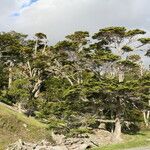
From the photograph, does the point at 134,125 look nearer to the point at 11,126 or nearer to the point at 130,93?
the point at 130,93

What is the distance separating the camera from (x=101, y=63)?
41.7m

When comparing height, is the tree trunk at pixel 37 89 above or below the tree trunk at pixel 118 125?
above

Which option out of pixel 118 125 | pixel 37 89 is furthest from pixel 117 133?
pixel 37 89

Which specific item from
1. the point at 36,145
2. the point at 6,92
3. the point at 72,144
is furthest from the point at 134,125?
the point at 36,145

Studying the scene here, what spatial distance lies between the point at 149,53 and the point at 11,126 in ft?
55.1

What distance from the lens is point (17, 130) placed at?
125 feet

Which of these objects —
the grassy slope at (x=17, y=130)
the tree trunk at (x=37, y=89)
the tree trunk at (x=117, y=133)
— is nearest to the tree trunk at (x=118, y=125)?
the tree trunk at (x=117, y=133)

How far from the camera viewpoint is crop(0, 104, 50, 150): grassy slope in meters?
36.0

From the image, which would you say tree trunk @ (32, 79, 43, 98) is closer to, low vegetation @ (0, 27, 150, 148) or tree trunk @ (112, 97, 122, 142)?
low vegetation @ (0, 27, 150, 148)

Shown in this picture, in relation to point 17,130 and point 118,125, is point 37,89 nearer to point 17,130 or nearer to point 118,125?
point 118,125

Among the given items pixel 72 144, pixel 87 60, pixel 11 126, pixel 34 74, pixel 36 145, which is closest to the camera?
pixel 36 145

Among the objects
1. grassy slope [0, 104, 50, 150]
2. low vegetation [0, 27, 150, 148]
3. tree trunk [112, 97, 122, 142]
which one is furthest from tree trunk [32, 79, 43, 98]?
tree trunk [112, 97, 122, 142]

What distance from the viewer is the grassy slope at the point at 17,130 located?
3597 cm

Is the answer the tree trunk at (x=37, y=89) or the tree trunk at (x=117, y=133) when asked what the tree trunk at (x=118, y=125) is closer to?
the tree trunk at (x=117, y=133)
